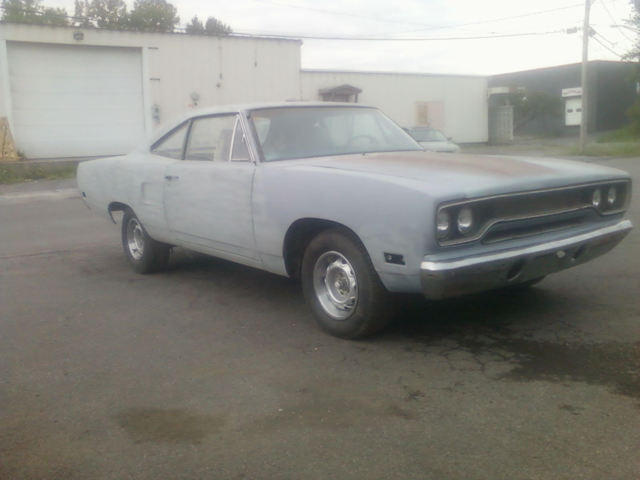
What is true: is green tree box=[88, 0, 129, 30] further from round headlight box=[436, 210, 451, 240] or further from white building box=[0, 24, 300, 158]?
round headlight box=[436, 210, 451, 240]

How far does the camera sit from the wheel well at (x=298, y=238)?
4.53 m

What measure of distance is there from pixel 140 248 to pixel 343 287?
2.97m

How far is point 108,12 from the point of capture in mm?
72312

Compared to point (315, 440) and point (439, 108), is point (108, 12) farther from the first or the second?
point (315, 440)

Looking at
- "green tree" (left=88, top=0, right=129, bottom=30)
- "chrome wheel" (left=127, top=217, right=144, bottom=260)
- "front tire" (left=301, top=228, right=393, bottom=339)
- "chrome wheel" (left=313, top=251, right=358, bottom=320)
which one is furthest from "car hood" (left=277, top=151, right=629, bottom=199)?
"green tree" (left=88, top=0, right=129, bottom=30)

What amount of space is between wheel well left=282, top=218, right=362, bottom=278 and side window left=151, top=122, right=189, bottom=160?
5.74 feet

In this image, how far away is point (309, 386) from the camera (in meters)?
3.79

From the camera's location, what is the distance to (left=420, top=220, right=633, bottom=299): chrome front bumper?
3.80 metres

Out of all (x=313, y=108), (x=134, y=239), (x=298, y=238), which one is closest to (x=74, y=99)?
(x=134, y=239)

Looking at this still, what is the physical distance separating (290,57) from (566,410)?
86.3 ft

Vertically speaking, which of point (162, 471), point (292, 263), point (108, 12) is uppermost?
point (108, 12)

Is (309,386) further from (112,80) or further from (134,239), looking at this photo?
(112,80)

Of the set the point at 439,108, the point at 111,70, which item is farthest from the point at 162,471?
the point at 439,108

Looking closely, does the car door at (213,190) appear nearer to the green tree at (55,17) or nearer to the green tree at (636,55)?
the green tree at (55,17)
